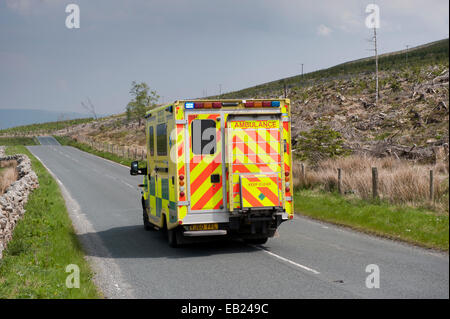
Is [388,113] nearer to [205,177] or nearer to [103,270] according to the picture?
[205,177]

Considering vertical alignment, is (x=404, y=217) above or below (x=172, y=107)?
below

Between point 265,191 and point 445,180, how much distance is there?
7040mm

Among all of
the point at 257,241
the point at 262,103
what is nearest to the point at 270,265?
the point at 257,241

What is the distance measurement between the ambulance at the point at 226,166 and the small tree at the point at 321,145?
1335 cm

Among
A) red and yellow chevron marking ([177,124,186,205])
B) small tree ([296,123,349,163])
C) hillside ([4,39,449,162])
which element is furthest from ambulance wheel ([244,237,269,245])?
small tree ([296,123,349,163])

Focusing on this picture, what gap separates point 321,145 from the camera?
23.9 m

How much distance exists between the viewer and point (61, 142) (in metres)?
87.9

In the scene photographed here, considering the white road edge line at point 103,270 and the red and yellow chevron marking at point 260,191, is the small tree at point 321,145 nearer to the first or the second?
the white road edge line at point 103,270

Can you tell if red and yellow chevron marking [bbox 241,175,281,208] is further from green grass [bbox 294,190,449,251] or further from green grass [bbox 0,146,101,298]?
green grass [bbox 0,146,101,298]

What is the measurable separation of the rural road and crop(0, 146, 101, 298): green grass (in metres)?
0.44

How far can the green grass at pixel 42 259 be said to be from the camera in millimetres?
7466

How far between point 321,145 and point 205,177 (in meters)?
14.3
